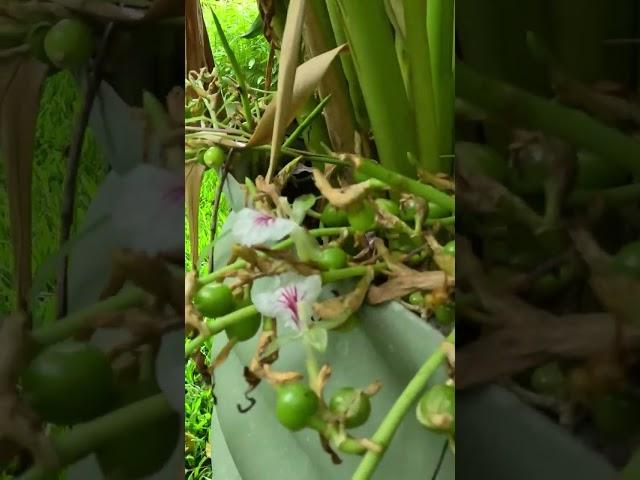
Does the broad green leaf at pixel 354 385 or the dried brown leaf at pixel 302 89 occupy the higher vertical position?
the dried brown leaf at pixel 302 89

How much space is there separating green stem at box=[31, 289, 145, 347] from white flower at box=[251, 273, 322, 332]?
0.43 feet

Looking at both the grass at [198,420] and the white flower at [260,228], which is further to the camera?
the grass at [198,420]

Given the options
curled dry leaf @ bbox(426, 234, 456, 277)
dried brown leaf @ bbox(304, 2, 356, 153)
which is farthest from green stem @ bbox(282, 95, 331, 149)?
curled dry leaf @ bbox(426, 234, 456, 277)

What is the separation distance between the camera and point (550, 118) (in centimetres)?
13

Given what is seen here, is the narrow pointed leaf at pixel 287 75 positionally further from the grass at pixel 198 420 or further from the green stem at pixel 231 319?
the grass at pixel 198 420

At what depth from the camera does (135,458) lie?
140 millimetres

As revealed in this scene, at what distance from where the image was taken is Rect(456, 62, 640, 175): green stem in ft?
0.41

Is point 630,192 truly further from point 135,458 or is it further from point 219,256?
point 219,256

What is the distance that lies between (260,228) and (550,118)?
19 cm

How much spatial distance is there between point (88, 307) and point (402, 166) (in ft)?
0.68

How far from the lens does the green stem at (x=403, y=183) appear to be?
260mm

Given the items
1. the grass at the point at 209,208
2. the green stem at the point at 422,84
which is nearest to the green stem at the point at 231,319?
the green stem at the point at 422,84

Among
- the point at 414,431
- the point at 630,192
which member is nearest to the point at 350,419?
the point at 414,431

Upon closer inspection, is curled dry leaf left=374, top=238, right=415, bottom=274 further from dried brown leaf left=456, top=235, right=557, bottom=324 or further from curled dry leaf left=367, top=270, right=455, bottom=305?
dried brown leaf left=456, top=235, right=557, bottom=324
